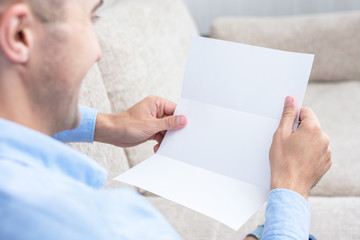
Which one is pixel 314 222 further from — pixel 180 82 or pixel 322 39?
pixel 322 39

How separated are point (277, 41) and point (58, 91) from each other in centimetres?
176

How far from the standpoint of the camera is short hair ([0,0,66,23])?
0.54 metres

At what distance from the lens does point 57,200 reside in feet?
1.55

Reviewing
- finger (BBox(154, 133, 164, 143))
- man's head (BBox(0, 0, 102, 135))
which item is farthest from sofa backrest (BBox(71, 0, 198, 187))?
man's head (BBox(0, 0, 102, 135))

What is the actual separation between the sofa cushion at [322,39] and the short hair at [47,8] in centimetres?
174

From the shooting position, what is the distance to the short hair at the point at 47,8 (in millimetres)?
542

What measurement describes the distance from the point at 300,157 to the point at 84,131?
1.63 feet

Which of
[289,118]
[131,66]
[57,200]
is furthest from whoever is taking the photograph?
[131,66]

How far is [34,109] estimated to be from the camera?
58 centimetres

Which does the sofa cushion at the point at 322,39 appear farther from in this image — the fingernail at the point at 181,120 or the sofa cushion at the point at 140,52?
the fingernail at the point at 181,120

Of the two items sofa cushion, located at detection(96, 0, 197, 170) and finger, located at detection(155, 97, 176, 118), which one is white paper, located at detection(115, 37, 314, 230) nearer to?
finger, located at detection(155, 97, 176, 118)

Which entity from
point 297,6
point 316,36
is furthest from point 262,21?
point 297,6

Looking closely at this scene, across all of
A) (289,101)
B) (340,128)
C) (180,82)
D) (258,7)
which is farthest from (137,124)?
(258,7)

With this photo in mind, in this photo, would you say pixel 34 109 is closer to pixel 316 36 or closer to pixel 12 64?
pixel 12 64
